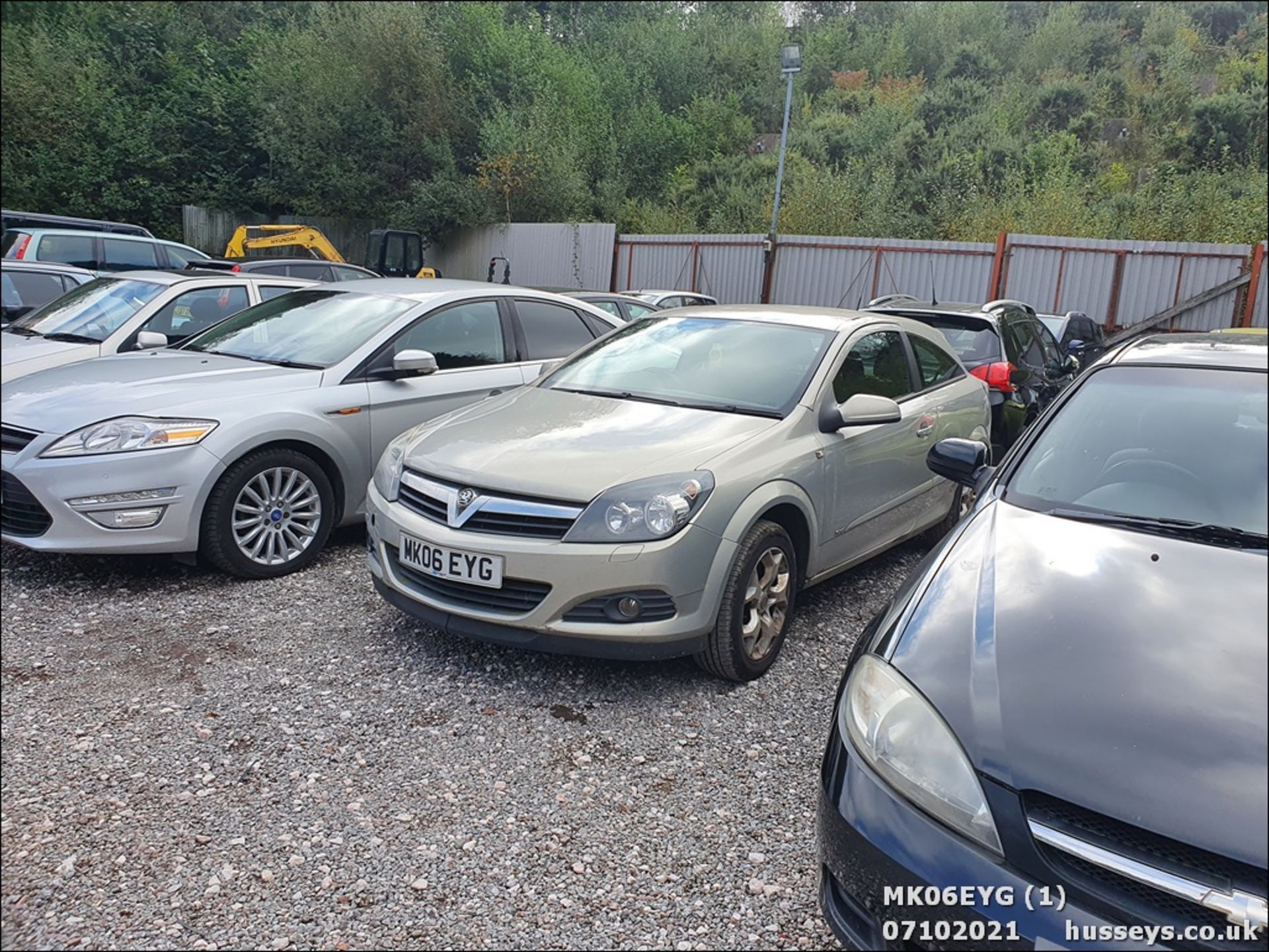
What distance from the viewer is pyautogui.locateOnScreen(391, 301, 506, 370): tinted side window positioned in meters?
5.29

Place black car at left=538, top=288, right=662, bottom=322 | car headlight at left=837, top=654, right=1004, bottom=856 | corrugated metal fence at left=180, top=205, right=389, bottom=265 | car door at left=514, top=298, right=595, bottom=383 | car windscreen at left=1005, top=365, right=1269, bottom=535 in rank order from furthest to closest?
corrugated metal fence at left=180, top=205, right=389, bottom=265 < black car at left=538, top=288, right=662, bottom=322 < car door at left=514, top=298, right=595, bottom=383 < car windscreen at left=1005, top=365, right=1269, bottom=535 < car headlight at left=837, top=654, right=1004, bottom=856

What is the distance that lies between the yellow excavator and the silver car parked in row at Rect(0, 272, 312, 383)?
12.0 metres

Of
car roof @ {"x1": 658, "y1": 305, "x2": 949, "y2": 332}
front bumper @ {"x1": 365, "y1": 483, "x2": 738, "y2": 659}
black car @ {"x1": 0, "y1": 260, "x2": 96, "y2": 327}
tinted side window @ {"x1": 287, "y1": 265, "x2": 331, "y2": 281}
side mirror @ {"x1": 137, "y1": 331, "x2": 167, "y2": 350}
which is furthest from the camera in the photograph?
tinted side window @ {"x1": 287, "y1": 265, "x2": 331, "y2": 281}

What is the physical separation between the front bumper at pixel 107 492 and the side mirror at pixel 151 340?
75.6 inches

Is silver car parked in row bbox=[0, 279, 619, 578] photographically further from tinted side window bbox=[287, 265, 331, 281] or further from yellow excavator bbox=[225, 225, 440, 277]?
yellow excavator bbox=[225, 225, 440, 277]

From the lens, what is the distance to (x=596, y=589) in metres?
3.25

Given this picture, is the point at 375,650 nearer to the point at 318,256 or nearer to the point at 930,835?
the point at 930,835

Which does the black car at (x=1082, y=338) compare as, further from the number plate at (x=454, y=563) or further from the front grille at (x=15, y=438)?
the front grille at (x=15, y=438)

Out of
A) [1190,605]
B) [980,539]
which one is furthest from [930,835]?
[980,539]

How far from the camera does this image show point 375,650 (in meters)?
3.78

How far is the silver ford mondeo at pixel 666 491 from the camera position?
330 cm

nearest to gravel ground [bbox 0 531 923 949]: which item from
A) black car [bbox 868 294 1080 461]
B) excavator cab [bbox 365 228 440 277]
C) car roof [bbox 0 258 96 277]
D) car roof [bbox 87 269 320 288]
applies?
car roof [bbox 87 269 320 288]

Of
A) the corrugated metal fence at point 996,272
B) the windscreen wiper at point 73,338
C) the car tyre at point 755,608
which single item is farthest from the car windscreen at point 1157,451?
the corrugated metal fence at point 996,272

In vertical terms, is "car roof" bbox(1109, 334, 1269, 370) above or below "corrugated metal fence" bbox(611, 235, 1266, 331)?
below
